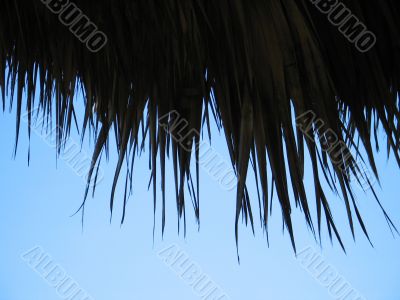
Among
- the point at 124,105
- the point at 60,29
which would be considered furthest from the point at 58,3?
the point at 124,105

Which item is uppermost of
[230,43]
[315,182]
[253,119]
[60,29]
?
[60,29]

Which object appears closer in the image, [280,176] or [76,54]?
[280,176]

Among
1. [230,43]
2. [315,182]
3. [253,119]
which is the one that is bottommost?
[315,182]

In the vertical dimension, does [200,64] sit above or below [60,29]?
below

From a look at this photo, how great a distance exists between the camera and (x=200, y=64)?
625 mm

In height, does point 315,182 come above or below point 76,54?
below

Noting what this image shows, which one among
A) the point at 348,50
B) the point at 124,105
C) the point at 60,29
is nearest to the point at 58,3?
the point at 60,29

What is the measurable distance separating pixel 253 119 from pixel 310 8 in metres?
0.18

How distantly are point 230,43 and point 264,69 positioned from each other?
56 mm

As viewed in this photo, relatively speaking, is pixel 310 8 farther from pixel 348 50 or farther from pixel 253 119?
pixel 253 119

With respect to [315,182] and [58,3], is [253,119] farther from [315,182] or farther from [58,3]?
[58,3]

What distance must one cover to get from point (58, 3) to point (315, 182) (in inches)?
16.9

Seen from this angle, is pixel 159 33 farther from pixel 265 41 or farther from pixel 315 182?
pixel 315 182

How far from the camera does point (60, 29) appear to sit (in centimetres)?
69
